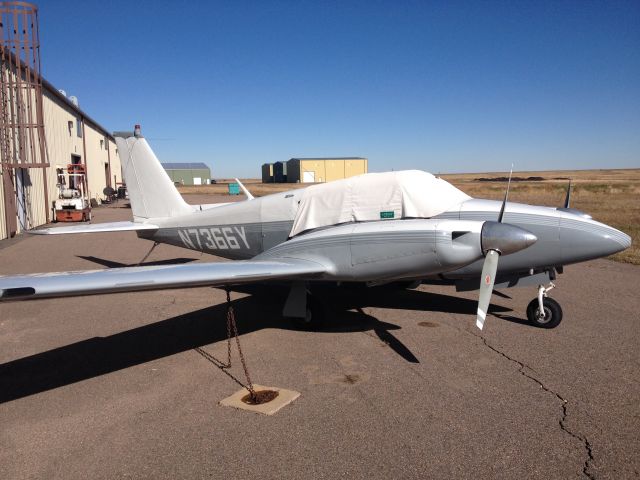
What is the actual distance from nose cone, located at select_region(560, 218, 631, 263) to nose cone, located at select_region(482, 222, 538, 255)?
146cm

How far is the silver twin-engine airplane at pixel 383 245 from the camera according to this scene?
5.79m

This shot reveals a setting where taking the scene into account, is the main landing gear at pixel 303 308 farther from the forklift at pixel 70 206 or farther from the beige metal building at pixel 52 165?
the forklift at pixel 70 206

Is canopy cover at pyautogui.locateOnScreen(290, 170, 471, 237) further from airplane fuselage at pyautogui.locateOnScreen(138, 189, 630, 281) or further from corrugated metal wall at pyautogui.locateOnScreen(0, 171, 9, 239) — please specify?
corrugated metal wall at pyautogui.locateOnScreen(0, 171, 9, 239)

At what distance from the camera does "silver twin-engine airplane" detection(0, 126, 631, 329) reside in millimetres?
5789

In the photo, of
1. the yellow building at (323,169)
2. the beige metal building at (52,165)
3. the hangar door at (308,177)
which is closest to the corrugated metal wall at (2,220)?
the beige metal building at (52,165)

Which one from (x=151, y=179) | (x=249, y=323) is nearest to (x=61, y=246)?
(x=151, y=179)

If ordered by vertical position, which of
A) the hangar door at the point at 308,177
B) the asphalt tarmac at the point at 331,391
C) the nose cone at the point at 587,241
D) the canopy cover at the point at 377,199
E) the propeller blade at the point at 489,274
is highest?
the hangar door at the point at 308,177

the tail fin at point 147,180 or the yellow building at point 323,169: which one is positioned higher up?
the yellow building at point 323,169

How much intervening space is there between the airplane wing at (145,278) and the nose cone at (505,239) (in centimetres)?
238

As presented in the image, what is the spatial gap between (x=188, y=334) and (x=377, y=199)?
387cm

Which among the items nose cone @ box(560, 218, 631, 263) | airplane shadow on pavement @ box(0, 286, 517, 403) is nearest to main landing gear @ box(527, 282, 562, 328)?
nose cone @ box(560, 218, 631, 263)

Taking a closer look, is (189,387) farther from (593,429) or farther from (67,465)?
(593,429)

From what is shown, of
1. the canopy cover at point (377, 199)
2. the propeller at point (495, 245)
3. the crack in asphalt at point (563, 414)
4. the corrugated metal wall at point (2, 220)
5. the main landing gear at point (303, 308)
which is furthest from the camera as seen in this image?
the corrugated metal wall at point (2, 220)

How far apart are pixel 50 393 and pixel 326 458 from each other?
3.56m
